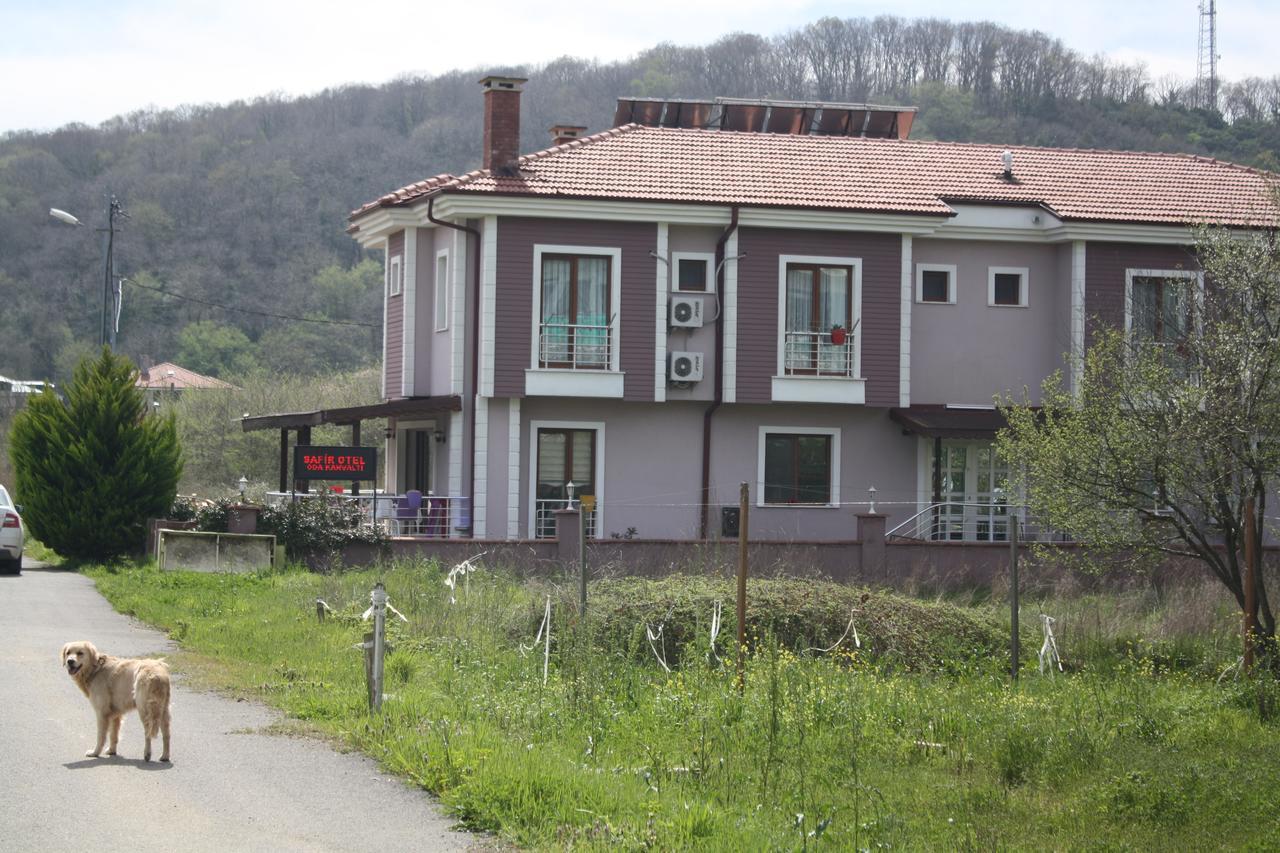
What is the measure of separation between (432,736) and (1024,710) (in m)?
5.08

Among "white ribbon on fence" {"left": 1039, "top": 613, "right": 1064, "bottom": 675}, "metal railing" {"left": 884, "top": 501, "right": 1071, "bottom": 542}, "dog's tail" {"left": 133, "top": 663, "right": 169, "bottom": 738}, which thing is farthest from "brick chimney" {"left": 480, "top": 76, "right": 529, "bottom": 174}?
"dog's tail" {"left": 133, "top": 663, "right": 169, "bottom": 738}

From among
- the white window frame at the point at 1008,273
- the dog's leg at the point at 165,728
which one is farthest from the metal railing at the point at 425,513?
the dog's leg at the point at 165,728

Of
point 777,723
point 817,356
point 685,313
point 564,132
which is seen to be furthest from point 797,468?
point 777,723

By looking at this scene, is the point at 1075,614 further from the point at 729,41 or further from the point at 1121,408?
the point at 729,41

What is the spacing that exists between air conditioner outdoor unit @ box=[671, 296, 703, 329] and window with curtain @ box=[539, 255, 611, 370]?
4.23 feet

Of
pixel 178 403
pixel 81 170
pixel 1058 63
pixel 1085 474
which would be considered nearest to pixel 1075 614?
pixel 1085 474

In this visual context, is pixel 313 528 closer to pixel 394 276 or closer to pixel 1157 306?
pixel 394 276

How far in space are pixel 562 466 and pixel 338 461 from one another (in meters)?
4.83

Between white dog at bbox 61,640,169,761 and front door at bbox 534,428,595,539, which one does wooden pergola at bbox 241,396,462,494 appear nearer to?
front door at bbox 534,428,595,539

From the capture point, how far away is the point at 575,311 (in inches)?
1159

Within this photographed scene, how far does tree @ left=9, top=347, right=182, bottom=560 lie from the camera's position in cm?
2838

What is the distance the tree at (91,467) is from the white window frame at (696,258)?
33.4ft

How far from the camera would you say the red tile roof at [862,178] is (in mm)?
29734

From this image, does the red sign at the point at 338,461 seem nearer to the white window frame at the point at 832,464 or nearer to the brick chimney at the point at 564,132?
the white window frame at the point at 832,464
